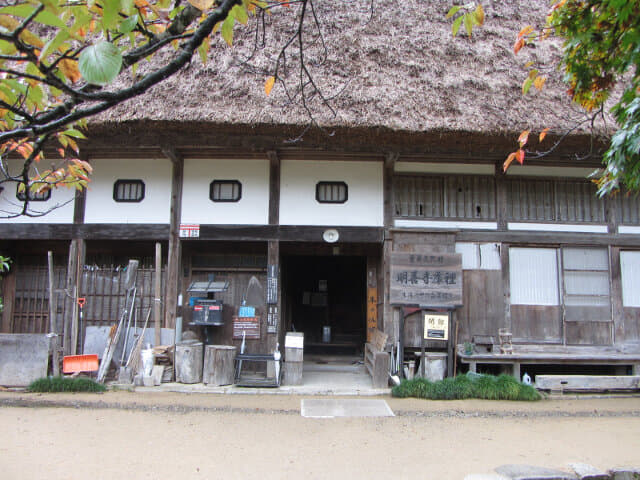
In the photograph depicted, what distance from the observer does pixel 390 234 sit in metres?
7.23

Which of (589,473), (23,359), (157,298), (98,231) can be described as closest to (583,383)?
(589,473)

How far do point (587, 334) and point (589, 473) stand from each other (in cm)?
437

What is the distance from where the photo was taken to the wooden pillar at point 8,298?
7.64 m

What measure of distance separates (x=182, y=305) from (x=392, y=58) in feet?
19.4

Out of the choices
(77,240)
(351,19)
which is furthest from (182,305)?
(351,19)

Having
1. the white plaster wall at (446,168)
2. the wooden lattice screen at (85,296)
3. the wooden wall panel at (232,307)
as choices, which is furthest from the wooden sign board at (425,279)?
the wooden lattice screen at (85,296)

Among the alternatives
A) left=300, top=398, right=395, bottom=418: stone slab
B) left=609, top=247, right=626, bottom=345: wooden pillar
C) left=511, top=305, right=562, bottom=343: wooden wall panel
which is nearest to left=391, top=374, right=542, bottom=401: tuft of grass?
left=300, top=398, right=395, bottom=418: stone slab

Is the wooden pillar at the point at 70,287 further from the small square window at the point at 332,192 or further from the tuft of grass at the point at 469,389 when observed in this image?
the tuft of grass at the point at 469,389

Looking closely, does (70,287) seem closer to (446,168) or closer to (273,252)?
(273,252)

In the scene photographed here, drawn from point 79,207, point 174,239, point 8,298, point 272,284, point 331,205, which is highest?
point 331,205

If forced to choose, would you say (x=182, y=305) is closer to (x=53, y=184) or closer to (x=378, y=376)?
(x=378, y=376)

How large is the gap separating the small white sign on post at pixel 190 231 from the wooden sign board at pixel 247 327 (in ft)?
5.45

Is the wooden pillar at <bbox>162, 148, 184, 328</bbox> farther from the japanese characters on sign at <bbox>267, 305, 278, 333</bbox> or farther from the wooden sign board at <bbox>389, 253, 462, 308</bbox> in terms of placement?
the wooden sign board at <bbox>389, 253, 462, 308</bbox>

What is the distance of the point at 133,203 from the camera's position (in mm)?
7328
